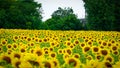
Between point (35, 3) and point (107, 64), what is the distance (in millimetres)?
88544

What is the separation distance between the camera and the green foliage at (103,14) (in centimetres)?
5341

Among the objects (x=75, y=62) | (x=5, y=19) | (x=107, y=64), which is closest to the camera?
(x=107, y=64)

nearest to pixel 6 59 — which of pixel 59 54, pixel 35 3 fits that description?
pixel 59 54

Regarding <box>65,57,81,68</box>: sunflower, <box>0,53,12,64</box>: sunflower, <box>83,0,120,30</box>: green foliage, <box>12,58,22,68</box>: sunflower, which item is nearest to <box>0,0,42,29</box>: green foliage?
<box>83,0,120,30</box>: green foliage

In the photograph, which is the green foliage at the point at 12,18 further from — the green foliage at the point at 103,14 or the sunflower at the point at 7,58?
the sunflower at the point at 7,58

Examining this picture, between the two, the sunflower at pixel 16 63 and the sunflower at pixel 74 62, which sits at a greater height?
the sunflower at pixel 16 63

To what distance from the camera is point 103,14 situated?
187 feet

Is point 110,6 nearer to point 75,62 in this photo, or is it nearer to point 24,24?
point 24,24

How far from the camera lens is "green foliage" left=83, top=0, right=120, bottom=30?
53.4 m

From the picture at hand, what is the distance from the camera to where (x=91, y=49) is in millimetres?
9492

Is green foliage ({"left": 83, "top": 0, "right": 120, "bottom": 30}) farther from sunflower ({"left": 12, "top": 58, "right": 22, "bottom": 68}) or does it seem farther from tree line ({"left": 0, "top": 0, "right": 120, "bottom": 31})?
sunflower ({"left": 12, "top": 58, "right": 22, "bottom": 68})

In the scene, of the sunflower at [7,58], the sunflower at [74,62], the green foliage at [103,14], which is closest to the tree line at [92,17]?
the green foliage at [103,14]

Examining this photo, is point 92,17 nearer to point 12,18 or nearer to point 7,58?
point 12,18

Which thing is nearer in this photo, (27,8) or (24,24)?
(24,24)
